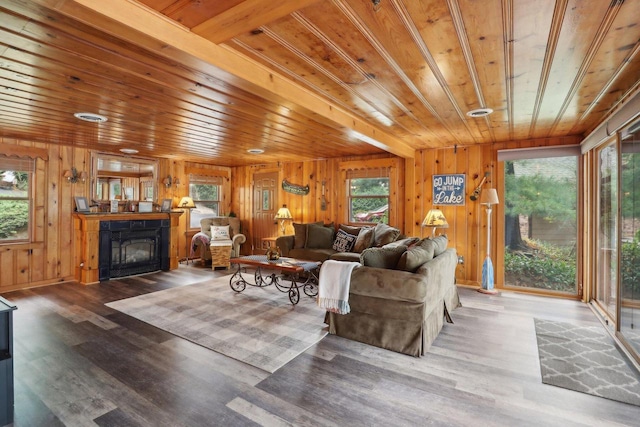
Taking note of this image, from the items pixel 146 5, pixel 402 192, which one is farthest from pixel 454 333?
pixel 146 5

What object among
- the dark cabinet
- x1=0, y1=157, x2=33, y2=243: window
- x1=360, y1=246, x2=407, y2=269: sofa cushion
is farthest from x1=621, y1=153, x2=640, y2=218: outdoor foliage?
x1=0, y1=157, x2=33, y2=243: window

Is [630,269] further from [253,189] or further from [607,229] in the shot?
[253,189]

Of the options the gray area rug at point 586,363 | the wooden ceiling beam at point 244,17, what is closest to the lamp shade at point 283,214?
the gray area rug at point 586,363

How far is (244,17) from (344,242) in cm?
435

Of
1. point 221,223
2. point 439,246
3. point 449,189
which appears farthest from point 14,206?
point 449,189

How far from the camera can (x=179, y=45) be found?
70.3 inches

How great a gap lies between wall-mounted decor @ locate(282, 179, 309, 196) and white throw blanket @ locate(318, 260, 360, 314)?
381 centimetres

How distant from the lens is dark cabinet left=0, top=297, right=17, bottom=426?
1.87m

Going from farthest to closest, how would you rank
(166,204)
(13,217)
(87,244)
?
(166,204) < (87,244) < (13,217)

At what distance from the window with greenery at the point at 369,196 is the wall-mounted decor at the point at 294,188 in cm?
99

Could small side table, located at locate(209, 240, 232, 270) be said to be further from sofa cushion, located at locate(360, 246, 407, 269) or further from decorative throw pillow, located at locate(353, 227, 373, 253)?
sofa cushion, located at locate(360, 246, 407, 269)

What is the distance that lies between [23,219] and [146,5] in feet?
16.8

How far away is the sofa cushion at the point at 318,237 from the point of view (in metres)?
5.88

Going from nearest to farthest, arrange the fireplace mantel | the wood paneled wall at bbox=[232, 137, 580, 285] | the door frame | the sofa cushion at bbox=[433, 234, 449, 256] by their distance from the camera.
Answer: the sofa cushion at bbox=[433, 234, 449, 256] < the wood paneled wall at bbox=[232, 137, 580, 285] < the fireplace mantel < the door frame
